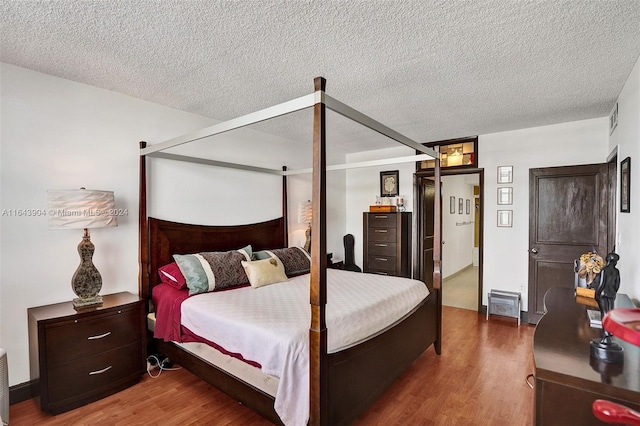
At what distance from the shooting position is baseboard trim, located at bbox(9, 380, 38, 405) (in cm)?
244

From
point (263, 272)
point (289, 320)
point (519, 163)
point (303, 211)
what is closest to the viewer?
point (289, 320)

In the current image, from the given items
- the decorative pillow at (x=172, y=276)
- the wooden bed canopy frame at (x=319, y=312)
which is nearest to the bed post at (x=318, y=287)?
the wooden bed canopy frame at (x=319, y=312)

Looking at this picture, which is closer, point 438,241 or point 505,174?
point 438,241

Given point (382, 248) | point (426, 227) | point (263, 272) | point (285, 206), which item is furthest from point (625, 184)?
point (285, 206)

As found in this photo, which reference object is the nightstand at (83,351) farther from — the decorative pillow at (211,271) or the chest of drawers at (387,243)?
the chest of drawers at (387,243)

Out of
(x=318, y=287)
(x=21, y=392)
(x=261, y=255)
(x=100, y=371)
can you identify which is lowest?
(x=21, y=392)

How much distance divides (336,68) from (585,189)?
3.51 meters

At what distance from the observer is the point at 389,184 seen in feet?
18.4

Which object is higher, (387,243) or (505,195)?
(505,195)

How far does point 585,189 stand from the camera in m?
3.93

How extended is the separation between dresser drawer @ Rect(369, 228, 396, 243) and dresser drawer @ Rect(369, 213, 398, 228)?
64 millimetres

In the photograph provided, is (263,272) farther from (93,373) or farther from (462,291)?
(462,291)

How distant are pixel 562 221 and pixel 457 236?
356 cm

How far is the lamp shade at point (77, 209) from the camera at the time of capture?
240 cm
